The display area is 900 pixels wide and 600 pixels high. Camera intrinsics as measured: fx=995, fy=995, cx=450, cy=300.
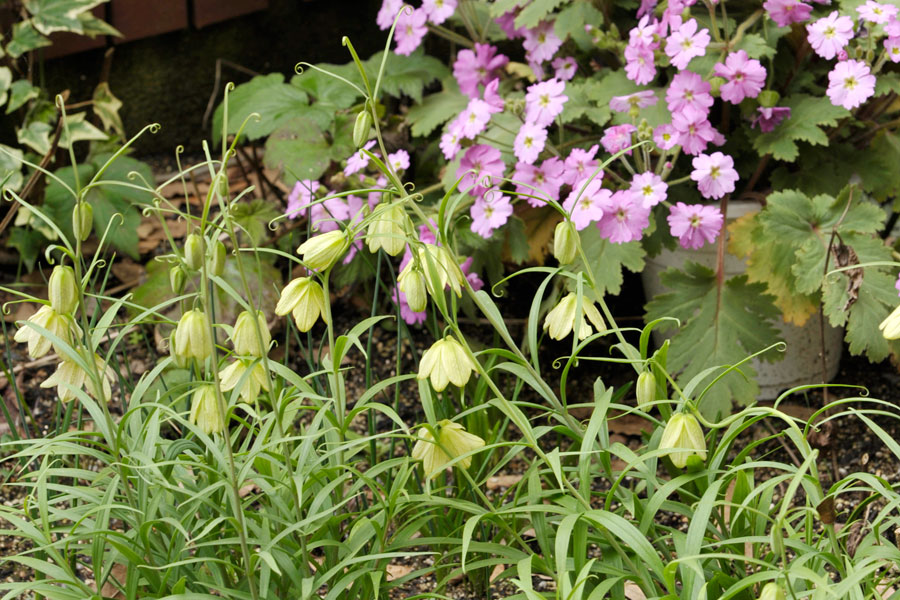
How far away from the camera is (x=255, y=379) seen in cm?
123

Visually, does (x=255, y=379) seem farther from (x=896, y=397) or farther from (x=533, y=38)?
(x=896, y=397)

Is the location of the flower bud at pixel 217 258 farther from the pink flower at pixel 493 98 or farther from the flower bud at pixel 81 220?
the pink flower at pixel 493 98

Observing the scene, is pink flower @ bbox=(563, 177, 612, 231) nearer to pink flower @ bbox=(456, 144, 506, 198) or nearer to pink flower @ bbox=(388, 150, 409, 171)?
pink flower @ bbox=(456, 144, 506, 198)

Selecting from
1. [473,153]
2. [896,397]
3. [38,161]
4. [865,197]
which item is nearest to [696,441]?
[473,153]

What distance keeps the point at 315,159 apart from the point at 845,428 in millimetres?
1333

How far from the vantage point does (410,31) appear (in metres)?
2.38

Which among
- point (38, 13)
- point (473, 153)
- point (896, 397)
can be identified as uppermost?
point (38, 13)

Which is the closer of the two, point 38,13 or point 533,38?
point 533,38

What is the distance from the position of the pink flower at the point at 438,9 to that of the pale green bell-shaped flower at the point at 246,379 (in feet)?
4.06

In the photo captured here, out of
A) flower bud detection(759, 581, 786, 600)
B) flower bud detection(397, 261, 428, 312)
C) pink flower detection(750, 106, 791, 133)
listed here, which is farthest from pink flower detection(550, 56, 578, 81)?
flower bud detection(759, 581, 786, 600)

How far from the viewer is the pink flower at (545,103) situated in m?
1.95

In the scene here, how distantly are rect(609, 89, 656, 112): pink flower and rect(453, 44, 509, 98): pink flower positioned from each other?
420 mm

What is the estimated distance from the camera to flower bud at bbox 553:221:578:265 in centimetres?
119

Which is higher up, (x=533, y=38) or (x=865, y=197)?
(x=533, y=38)
